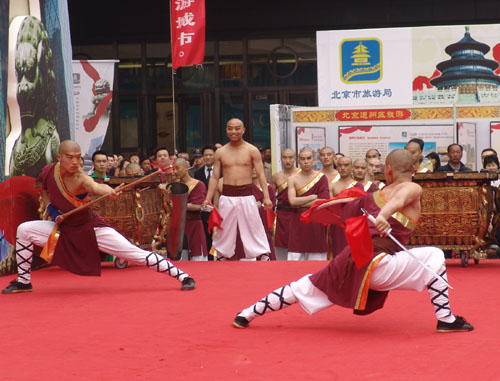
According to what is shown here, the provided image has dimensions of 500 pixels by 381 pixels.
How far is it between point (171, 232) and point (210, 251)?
0.92 meters

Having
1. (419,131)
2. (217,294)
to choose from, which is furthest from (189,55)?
(217,294)

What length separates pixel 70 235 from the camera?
6734 mm

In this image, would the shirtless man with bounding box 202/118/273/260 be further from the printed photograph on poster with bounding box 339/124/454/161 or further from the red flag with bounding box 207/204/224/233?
the printed photograph on poster with bounding box 339/124/454/161

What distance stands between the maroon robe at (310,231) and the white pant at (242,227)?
0.41m

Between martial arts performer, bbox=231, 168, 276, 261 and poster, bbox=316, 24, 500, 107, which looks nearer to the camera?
martial arts performer, bbox=231, 168, 276, 261

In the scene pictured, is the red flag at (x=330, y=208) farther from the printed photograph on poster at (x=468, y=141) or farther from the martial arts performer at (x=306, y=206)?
the printed photograph on poster at (x=468, y=141)

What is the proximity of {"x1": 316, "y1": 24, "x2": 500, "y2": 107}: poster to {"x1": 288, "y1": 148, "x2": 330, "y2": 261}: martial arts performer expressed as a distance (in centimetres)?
206

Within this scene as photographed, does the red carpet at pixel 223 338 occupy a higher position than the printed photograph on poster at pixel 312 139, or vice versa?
the printed photograph on poster at pixel 312 139

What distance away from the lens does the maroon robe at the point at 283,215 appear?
981cm

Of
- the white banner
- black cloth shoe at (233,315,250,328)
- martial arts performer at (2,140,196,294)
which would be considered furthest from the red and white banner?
black cloth shoe at (233,315,250,328)

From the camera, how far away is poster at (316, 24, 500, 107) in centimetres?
1124

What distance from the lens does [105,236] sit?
6770mm

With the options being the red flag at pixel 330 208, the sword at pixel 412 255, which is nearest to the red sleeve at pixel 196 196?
the red flag at pixel 330 208

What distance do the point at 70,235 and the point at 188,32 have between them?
585 cm
